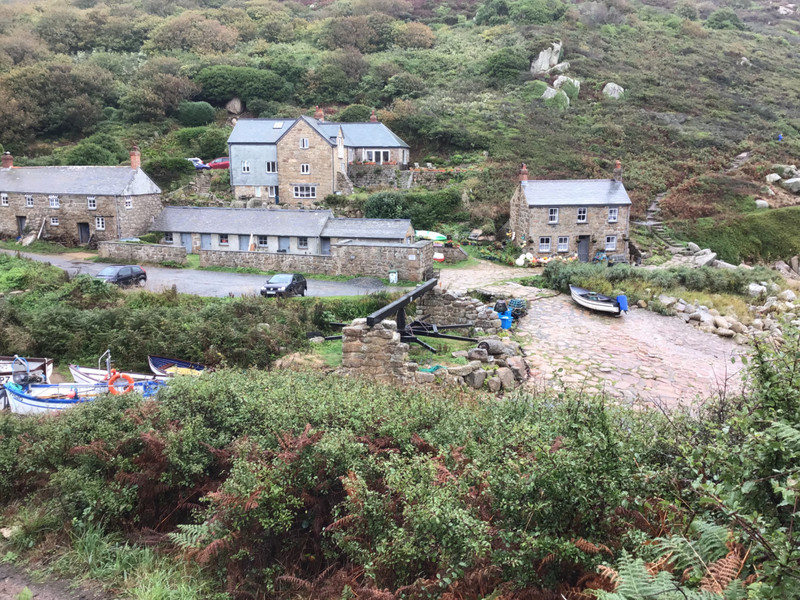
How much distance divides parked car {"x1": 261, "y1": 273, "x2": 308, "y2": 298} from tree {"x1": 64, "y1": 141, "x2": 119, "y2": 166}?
27.0 meters

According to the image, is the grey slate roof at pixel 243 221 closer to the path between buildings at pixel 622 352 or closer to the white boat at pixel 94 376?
the path between buildings at pixel 622 352

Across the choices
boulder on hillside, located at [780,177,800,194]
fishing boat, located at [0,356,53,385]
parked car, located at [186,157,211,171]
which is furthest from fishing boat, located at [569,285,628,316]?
parked car, located at [186,157,211,171]

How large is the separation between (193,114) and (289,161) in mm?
19322

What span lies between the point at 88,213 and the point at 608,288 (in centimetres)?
2820

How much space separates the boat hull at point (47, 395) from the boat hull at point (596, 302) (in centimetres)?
1560

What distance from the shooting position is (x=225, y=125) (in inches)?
2272

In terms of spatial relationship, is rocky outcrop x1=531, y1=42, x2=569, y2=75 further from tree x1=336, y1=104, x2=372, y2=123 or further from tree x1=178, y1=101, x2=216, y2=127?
tree x1=178, y1=101, x2=216, y2=127

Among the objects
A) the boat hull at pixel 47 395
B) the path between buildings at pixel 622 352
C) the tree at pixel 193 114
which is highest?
the tree at pixel 193 114

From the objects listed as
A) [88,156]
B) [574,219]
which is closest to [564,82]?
[574,219]

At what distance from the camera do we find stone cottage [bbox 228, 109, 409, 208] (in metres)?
41.7

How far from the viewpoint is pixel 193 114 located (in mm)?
56094

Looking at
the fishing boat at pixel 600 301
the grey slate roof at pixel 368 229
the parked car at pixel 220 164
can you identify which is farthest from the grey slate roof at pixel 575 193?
the parked car at pixel 220 164

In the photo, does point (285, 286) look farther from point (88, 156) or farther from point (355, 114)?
point (355, 114)

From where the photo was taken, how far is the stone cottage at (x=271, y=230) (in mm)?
32156
